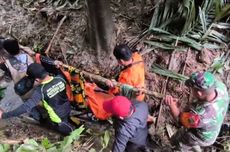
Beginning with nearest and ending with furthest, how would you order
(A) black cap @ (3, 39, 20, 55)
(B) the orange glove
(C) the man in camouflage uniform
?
1. (C) the man in camouflage uniform
2. (B) the orange glove
3. (A) black cap @ (3, 39, 20, 55)

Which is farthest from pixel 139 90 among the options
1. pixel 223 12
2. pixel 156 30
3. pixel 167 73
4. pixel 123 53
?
pixel 223 12

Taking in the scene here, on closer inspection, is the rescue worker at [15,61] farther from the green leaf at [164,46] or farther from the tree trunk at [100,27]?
the green leaf at [164,46]

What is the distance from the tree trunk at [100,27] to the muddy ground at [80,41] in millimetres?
184

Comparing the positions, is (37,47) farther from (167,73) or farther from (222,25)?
(222,25)

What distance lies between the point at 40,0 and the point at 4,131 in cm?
276

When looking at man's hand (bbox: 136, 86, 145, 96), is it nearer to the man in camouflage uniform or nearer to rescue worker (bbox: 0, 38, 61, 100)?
the man in camouflage uniform

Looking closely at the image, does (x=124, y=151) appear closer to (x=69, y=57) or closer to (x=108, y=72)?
(x=108, y=72)

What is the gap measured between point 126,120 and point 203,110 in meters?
0.87

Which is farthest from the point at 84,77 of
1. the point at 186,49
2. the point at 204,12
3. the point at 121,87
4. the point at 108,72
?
the point at 204,12

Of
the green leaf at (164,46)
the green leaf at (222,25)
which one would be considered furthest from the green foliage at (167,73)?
the green leaf at (222,25)

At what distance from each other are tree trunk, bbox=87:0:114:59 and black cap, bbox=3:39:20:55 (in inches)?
44.9

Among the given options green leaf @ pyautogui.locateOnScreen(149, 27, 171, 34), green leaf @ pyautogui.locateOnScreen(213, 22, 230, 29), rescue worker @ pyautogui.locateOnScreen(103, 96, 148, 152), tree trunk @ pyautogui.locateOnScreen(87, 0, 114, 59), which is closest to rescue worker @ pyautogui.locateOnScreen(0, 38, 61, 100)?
tree trunk @ pyautogui.locateOnScreen(87, 0, 114, 59)

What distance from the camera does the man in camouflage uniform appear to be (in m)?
4.26

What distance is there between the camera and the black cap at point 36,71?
17.3ft
